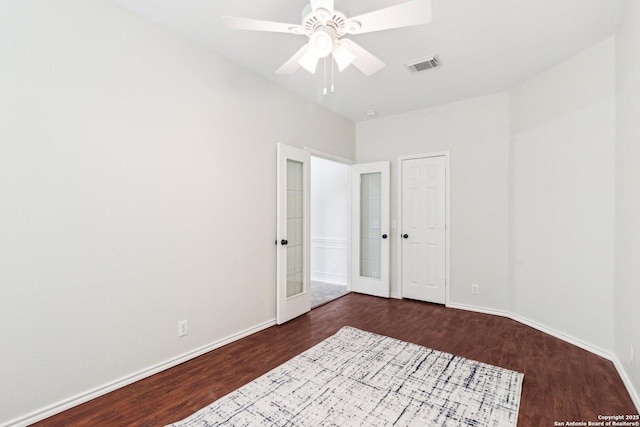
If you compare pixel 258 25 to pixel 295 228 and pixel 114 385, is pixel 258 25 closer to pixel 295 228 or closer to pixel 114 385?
pixel 295 228

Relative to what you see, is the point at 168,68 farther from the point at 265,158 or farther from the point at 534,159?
the point at 534,159

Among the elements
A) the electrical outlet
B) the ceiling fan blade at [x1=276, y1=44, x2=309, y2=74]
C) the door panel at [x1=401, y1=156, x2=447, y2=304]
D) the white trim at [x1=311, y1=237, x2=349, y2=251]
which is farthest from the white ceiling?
the white trim at [x1=311, y1=237, x2=349, y2=251]

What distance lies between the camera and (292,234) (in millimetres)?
3793

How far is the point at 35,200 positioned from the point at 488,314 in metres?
4.76

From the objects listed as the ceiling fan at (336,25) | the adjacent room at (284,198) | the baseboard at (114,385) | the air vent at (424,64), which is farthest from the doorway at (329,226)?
the ceiling fan at (336,25)

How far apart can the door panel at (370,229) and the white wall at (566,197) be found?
1.73 meters

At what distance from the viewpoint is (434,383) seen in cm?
227

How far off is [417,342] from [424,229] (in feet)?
6.16

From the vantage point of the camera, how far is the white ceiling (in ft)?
7.25

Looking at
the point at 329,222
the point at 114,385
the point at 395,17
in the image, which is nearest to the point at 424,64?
the point at 395,17

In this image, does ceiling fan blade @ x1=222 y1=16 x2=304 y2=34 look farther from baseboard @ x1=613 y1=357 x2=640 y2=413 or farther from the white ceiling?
baseboard @ x1=613 y1=357 x2=640 y2=413

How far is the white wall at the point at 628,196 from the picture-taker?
208 cm

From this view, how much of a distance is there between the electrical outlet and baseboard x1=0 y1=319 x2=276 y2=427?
191mm

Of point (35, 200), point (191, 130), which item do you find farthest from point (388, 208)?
point (35, 200)
